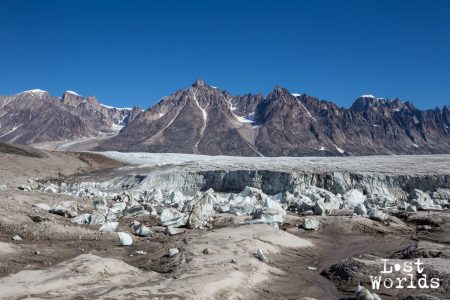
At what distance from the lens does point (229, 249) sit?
1455cm

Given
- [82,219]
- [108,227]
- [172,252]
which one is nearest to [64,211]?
[82,219]

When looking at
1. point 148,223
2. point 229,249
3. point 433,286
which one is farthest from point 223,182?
point 433,286

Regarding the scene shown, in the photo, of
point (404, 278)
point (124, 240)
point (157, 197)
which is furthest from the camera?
point (157, 197)

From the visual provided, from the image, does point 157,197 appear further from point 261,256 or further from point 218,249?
point 261,256

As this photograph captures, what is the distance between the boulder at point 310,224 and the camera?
20.9 meters

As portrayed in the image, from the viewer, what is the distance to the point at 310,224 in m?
21.0

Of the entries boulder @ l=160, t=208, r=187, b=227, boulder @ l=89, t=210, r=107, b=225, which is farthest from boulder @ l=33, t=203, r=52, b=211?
boulder @ l=160, t=208, r=187, b=227

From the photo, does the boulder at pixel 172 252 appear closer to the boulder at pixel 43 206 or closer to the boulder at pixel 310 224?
the boulder at pixel 310 224

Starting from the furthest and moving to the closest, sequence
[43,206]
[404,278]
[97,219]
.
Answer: [43,206] < [97,219] < [404,278]

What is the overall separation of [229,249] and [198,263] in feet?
5.75

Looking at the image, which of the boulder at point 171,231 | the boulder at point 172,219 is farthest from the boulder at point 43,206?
the boulder at point 171,231

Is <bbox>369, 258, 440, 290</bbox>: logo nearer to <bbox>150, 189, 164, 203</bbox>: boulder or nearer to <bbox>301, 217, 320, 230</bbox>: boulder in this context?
<bbox>301, 217, 320, 230</bbox>: boulder

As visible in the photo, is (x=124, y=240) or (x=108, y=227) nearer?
(x=124, y=240)

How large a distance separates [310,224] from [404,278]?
28.1ft
